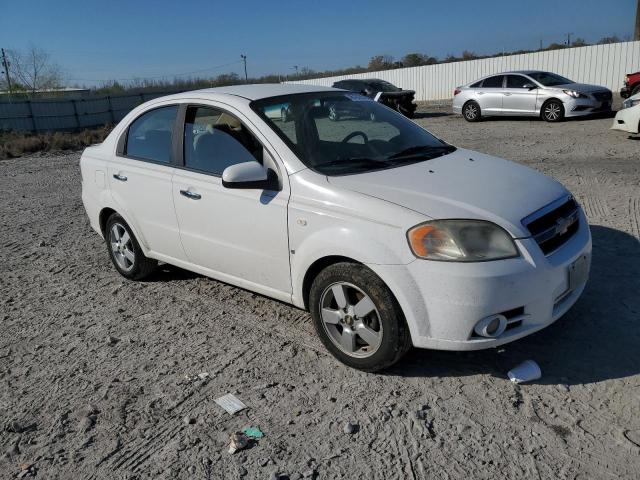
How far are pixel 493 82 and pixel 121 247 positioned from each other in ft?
50.3

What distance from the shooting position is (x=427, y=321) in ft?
10.3

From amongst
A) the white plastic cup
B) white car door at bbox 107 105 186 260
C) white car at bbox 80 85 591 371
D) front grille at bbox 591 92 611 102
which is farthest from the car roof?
front grille at bbox 591 92 611 102

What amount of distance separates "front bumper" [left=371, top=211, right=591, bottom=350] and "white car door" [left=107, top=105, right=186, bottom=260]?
82.8 inches

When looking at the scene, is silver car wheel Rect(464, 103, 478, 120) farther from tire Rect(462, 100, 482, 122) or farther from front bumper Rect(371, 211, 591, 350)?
front bumper Rect(371, 211, 591, 350)

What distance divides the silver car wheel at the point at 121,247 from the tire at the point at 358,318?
2422mm

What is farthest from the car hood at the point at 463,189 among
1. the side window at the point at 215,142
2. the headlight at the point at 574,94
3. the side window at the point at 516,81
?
the side window at the point at 516,81

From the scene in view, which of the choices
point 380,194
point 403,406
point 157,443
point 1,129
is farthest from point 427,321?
point 1,129

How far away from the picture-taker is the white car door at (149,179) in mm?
4594

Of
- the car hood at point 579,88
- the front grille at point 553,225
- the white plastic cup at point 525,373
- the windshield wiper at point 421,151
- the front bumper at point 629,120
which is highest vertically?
the windshield wiper at point 421,151

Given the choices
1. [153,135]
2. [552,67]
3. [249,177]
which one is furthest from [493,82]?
[249,177]

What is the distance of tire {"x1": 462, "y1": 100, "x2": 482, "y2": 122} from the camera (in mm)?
18359

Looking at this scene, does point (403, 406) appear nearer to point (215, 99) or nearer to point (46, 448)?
point (46, 448)

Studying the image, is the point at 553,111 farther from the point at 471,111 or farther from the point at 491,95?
the point at 471,111

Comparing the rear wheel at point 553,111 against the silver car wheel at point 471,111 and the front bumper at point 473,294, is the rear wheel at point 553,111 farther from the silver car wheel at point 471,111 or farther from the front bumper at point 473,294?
the front bumper at point 473,294
